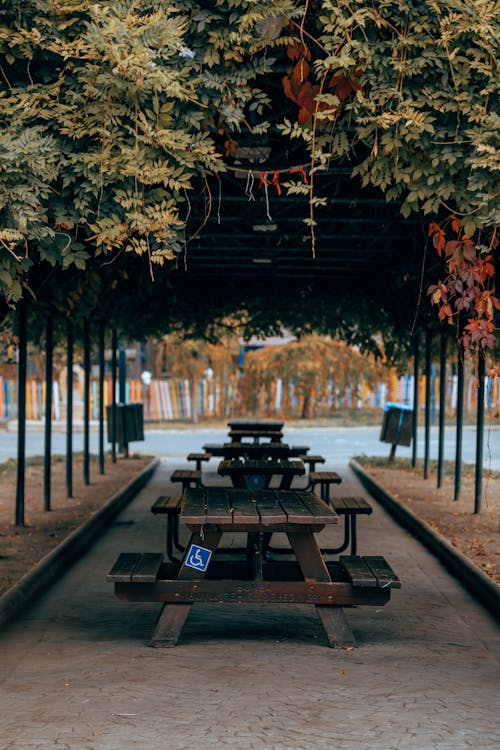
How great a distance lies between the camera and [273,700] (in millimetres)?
5516

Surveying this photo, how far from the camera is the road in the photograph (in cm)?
2442

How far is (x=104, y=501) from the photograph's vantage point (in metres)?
13.9

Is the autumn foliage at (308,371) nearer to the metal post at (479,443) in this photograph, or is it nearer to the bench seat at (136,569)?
the metal post at (479,443)

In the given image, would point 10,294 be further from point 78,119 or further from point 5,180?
point 78,119

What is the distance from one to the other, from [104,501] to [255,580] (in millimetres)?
7340

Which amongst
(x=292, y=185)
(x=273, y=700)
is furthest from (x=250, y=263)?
(x=273, y=700)

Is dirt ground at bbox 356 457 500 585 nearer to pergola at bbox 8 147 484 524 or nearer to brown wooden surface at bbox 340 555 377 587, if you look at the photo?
pergola at bbox 8 147 484 524

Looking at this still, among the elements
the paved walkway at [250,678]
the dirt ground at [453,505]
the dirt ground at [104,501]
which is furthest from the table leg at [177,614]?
the dirt ground at [453,505]

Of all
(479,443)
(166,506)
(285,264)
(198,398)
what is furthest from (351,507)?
(198,398)

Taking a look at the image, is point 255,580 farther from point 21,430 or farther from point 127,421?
point 127,421

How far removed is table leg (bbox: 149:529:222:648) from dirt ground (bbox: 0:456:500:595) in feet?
5.57

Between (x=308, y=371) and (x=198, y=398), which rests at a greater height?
(x=308, y=371)

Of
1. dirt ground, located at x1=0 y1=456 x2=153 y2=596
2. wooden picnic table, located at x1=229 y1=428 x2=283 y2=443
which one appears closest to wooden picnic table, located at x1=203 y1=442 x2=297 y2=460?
dirt ground, located at x1=0 y1=456 x2=153 y2=596

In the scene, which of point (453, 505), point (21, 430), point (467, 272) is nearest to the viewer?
point (467, 272)
